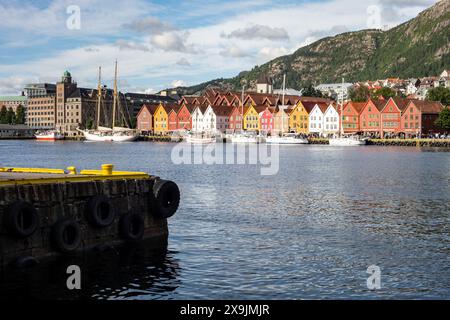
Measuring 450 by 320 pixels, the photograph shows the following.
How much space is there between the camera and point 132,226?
27781 millimetres

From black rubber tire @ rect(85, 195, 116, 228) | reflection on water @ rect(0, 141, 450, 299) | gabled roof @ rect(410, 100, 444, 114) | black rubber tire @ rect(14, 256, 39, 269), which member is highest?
gabled roof @ rect(410, 100, 444, 114)

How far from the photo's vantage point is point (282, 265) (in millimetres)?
25766

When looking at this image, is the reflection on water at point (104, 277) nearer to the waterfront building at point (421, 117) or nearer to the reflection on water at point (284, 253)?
the reflection on water at point (284, 253)

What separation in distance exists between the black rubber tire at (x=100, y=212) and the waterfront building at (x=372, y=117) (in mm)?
172089

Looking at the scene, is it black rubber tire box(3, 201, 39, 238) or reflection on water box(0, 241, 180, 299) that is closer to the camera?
reflection on water box(0, 241, 180, 299)

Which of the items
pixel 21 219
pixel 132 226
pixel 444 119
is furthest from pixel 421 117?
pixel 21 219

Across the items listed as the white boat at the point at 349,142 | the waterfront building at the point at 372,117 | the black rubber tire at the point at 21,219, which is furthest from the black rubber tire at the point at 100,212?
the waterfront building at the point at 372,117

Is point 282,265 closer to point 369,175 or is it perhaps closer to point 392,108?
point 369,175

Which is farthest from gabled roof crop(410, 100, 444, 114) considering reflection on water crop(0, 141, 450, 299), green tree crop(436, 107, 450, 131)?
reflection on water crop(0, 141, 450, 299)

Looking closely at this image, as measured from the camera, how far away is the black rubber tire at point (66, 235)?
2381 cm

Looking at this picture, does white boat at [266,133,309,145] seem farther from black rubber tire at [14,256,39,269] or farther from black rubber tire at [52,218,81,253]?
black rubber tire at [14,256,39,269]

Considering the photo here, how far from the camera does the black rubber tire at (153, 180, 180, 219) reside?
29141 mm
